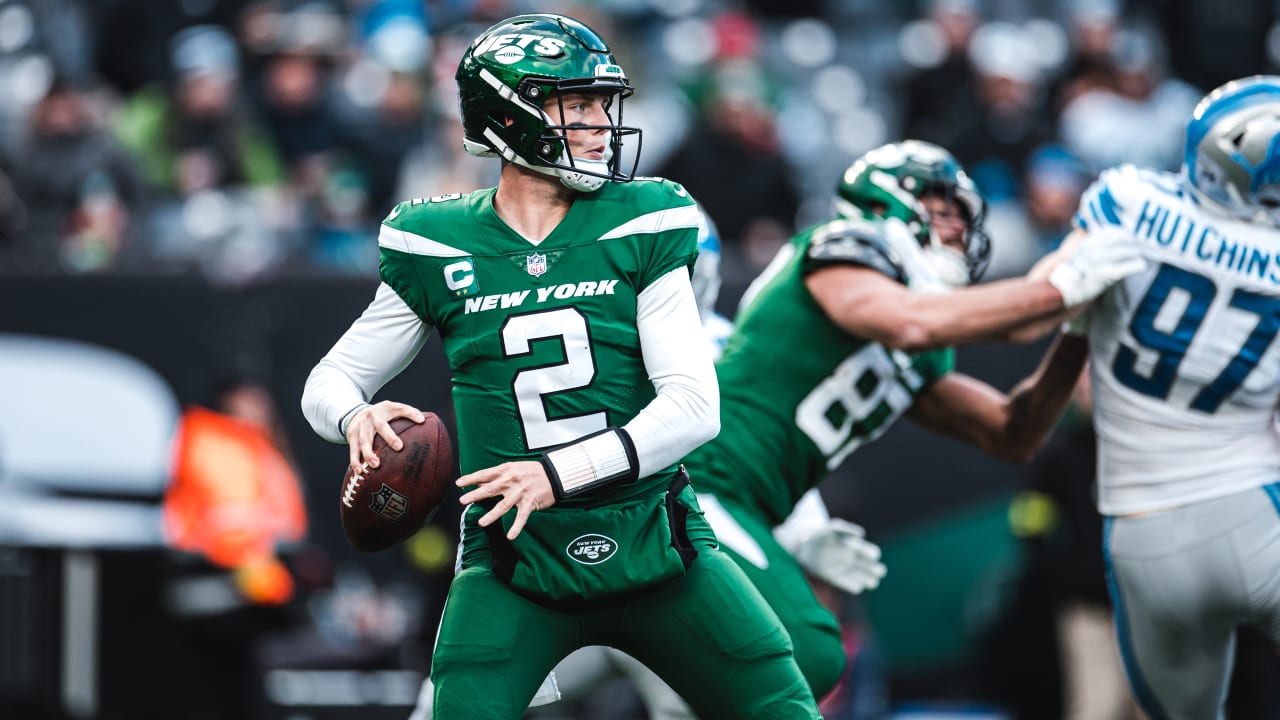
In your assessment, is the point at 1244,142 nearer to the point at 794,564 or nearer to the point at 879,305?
the point at 879,305

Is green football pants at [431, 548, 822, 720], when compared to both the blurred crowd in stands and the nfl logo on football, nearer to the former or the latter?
the nfl logo on football

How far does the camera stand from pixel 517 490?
11.8ft

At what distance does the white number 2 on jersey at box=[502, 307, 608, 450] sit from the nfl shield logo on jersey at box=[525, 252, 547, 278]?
0.30 feet

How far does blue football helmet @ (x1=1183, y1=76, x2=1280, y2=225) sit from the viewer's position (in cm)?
451

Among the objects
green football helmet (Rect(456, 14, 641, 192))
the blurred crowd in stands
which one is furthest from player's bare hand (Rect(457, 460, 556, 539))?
the blurred crowd in stands

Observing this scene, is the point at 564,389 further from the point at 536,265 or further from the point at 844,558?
the point at 844,558

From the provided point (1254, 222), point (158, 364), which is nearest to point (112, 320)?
point (158, 364)

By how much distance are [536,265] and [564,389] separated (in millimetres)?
276

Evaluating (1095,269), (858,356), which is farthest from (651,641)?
(1095,269)

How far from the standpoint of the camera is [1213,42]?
12.2 metres

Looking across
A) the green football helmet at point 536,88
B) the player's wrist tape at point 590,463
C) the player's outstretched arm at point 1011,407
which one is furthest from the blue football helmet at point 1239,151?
the player's wrist tape at point 590,463

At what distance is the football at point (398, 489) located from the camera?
371 centimetres

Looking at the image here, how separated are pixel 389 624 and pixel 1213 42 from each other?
7295 mm

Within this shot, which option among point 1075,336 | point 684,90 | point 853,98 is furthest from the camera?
point 853,98
